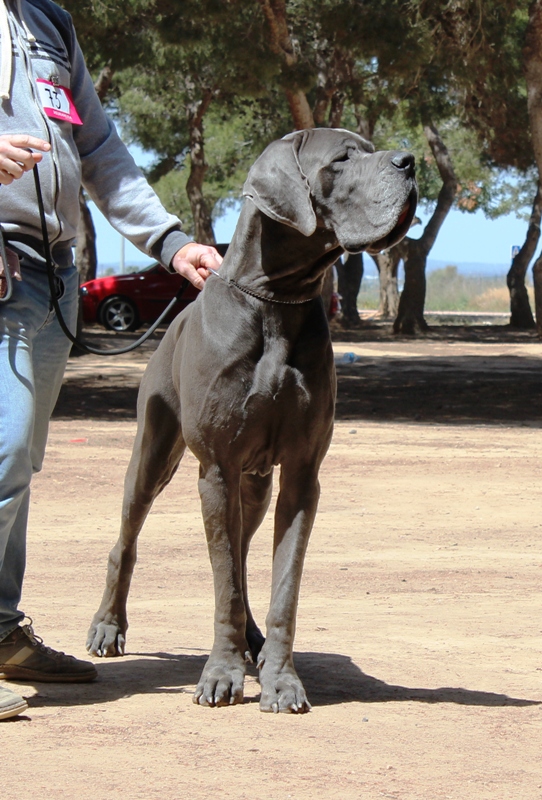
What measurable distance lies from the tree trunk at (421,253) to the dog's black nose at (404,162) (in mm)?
24605

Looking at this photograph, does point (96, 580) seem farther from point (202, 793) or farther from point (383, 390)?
point (383, 390)

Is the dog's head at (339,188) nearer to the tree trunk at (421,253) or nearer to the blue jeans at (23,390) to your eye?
the blue jeans at (23,390)

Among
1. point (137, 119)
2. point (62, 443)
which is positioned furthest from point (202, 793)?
point (137, 119)

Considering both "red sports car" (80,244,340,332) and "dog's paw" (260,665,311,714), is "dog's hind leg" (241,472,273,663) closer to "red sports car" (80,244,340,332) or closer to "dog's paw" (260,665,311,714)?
"dog's paw" (260,665,311,714)

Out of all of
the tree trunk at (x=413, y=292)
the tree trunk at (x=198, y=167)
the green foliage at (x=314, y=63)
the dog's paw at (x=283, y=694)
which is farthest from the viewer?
the tree trunk at (x=198, y=167)

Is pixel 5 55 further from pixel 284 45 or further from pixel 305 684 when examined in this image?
pixel 284 45

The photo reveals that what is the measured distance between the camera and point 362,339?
91.1 ft

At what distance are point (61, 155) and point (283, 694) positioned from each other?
204 centimetres

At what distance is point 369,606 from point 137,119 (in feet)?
104

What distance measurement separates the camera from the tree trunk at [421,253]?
2869 cm

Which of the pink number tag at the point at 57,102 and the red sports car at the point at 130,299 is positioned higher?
the pink number tag at the point at 57,102

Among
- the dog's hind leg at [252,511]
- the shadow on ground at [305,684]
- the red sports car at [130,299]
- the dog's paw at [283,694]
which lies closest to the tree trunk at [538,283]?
the red sports car at [130,299]

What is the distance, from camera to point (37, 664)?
455cm

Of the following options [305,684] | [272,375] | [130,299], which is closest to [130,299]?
[130,299]
